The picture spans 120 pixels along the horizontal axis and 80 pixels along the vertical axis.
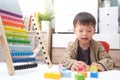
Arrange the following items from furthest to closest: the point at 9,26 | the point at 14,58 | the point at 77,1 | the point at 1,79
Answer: the point at 77,1
the point at 9,26
the point at 14,58
the point at 1,79

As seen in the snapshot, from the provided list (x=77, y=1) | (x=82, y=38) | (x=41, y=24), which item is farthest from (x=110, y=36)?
(x=82, y=38)

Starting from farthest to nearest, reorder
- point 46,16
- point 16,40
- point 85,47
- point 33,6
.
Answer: point 33,6
point 46,16
point 85,47
point 16,40

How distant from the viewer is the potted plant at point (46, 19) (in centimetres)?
294

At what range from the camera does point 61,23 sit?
298 cm

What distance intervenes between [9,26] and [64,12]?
1827 millimetres

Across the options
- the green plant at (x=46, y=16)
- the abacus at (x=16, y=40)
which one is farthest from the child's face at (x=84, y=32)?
the green plant at (x=46, y=16)

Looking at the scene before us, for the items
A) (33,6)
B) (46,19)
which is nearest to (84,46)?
(46,19)

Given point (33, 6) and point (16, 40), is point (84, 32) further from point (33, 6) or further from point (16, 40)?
point (33, 6)

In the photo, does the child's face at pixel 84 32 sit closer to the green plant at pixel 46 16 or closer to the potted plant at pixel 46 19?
the potted plant at pixel 46 19

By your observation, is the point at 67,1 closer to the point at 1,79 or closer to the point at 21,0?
the point at 21,0

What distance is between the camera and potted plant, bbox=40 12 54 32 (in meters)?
2.94

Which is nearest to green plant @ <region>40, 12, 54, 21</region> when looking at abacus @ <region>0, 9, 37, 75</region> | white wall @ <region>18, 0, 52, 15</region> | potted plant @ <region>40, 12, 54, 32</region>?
potted plant @ <region>40, 12, 54, 32</region>

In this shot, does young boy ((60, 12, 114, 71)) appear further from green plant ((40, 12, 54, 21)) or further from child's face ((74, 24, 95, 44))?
green plant ((40, 12, 54, 21))

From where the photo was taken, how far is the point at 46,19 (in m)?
3.06
